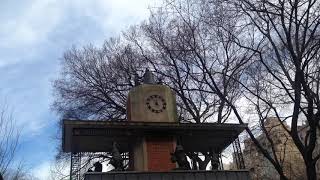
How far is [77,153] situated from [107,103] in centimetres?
806

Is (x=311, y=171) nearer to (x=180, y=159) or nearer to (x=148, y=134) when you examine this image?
(x=180, y=159)

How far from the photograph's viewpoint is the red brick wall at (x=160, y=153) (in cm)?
1491

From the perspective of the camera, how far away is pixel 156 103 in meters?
16.4

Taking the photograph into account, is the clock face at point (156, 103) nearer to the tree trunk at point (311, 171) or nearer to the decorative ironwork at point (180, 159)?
the decorative ironwork at point (180, 159)

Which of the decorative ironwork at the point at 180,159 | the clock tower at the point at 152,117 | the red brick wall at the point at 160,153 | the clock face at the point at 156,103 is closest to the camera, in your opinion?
the decorative ironwork at the point at 180,159

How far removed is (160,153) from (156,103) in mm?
2070

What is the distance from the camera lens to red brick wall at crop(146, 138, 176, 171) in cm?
1491

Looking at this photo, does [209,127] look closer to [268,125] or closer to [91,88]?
[268,125]

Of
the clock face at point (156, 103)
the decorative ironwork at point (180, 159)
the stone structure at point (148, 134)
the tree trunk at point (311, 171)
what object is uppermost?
the clock face at point (156, 103)

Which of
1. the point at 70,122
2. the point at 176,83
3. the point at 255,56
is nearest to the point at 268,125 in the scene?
the point at 255,56

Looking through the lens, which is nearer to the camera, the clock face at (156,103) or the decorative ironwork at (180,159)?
the decorative ironwork at (180,159)

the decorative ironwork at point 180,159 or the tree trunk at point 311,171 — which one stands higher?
the decorative ironwork at point 180,159

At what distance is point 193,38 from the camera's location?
21.2 meters

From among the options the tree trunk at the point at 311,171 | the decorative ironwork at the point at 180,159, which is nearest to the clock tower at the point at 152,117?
the decorative ironwork at the point at 180,159
